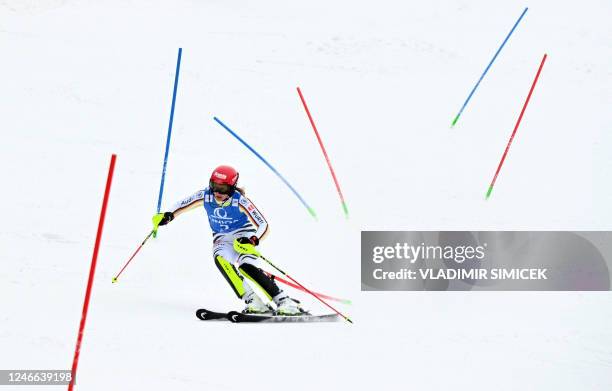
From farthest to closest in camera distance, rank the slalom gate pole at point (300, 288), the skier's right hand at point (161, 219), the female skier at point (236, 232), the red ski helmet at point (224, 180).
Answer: the slalom gate pole at point (300, 288), the skier's right hand at point (161, 219), the female skier at point (236, 232), the red ski helmet at point (224, 180)

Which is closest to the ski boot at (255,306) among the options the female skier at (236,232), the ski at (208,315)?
the female skier at (236,232)

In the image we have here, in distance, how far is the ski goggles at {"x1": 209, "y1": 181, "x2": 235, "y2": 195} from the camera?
7555 millimetres

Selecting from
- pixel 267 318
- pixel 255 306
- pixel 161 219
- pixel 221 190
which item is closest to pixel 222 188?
pixel 221 190

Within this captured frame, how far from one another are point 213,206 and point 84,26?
7.38 metres

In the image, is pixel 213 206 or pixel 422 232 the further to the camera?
pixel 422 232

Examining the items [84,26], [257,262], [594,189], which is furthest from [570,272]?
[84,26]

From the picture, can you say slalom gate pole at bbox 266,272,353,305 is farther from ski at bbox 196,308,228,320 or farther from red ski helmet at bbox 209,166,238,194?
red ski helmet at bbox 209,166,238,194

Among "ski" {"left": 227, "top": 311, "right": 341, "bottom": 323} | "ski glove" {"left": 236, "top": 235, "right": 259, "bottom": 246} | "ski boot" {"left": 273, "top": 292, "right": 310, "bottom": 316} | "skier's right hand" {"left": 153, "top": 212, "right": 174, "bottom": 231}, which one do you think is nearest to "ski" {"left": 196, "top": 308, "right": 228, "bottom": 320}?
"ski" {"left": 227, "top": 311, "right": 341, "bottom": 323}

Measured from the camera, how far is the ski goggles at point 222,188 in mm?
7555

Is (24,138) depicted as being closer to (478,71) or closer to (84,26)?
(84,26)

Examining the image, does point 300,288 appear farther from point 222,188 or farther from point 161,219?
point 161,219

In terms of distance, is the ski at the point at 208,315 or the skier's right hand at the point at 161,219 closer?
the ski at the point at 208,315

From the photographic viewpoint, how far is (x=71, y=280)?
8.94 metres

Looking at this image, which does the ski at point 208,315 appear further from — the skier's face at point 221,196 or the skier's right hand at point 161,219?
the skier's face at point 221,196
